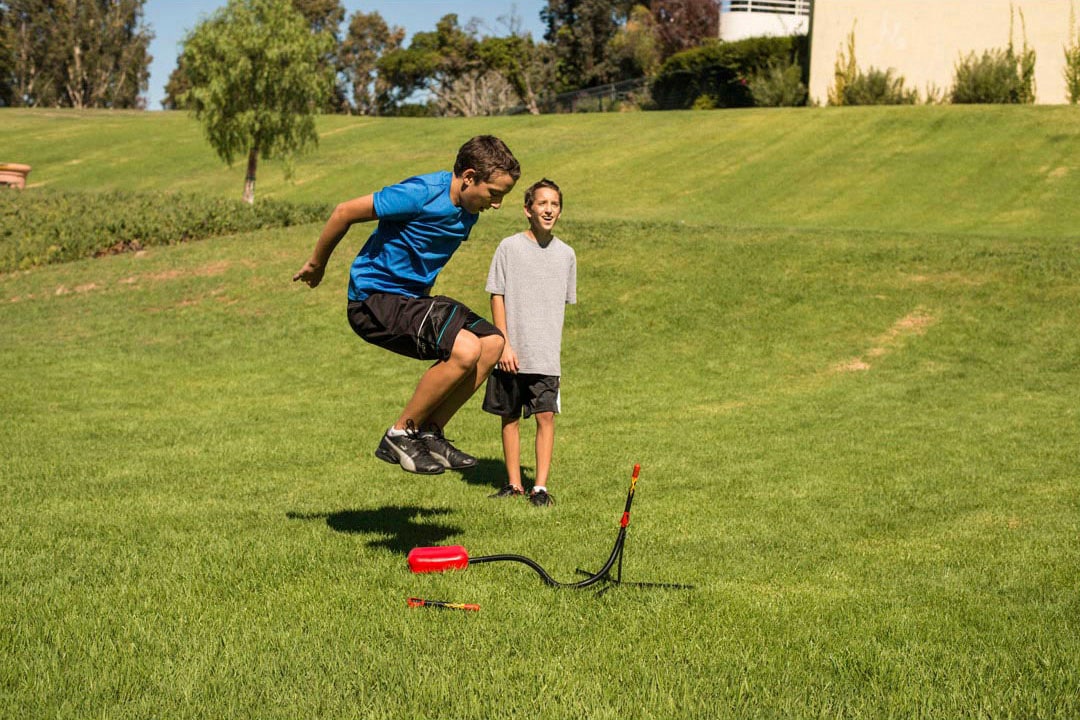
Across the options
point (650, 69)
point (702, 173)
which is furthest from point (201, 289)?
point (650, 69)

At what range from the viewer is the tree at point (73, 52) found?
97.8 metres

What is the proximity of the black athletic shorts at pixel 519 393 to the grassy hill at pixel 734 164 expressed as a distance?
16997 millimetres

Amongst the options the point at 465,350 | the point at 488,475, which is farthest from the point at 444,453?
the point at 488,475

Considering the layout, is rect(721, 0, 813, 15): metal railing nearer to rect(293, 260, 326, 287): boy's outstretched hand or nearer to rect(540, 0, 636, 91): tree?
rect(540, 0, 636, 91): tree

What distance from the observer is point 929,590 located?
564 centimetres

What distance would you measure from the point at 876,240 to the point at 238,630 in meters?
18.8

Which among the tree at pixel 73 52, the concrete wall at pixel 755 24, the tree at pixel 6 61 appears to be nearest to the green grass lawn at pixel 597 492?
the concrete wall at pixel 755 24

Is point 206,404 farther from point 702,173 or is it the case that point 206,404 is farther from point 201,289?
point 702,173

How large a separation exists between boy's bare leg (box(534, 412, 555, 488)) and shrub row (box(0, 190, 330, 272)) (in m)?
22.3

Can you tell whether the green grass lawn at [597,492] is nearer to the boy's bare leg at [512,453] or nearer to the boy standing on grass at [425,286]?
the boy's bare leg at [512,453]

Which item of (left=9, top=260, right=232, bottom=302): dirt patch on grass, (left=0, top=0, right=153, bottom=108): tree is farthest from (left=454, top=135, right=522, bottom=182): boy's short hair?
(left=0, top=0, right=153, bottom=108): tree

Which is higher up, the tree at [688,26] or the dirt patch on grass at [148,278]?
the tree at [688,26]

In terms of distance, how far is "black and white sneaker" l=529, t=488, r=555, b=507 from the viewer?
26.1 ft

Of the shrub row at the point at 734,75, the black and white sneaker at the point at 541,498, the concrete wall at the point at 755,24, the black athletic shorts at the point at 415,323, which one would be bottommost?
the black and white sneaker at the point at 541,498
